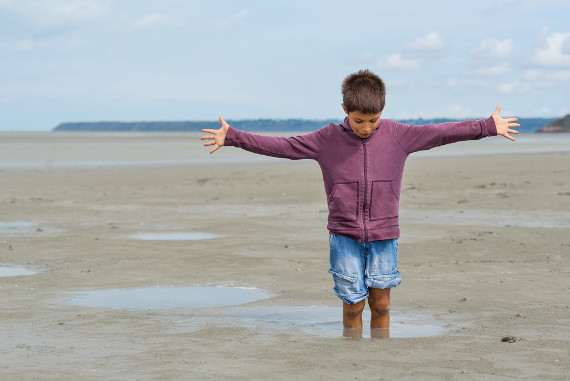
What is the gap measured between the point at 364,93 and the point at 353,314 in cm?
150

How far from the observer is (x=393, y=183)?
538 centimetres

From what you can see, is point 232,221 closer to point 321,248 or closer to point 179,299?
point 321,248

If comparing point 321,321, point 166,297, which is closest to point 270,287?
point 166,297

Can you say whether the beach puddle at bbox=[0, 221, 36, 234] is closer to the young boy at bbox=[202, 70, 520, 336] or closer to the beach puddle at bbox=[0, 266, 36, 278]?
the beach puddle at bbox=[0, 266, 36, 278]

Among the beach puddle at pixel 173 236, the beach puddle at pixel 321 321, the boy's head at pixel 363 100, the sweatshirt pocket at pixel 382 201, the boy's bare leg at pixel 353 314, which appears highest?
the boy's head at pixel 363 100

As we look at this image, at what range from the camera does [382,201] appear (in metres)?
5.33

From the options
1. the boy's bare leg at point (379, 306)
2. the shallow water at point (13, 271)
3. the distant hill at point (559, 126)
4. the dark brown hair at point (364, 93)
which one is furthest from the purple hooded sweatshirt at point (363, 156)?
the distant hill at point (559, 126)

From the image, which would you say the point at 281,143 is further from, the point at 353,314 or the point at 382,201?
the point at 353,314

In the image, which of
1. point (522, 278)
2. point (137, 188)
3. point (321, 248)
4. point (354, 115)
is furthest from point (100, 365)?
point (137, 188)

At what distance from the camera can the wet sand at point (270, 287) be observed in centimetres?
470

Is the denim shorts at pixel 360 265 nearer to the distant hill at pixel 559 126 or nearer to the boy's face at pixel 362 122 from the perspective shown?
the boy's face at pixel 362 122

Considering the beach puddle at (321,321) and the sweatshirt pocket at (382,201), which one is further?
the beach puddle at (321,321)

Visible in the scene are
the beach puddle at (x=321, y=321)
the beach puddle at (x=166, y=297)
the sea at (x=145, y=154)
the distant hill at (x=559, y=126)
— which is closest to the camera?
the beach puddle at (x=321, y=321)

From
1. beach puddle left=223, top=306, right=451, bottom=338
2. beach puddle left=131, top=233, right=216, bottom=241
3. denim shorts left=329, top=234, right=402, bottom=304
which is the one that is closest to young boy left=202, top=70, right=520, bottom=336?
denim shorts left=329, top=234, right=402, bottom=304
